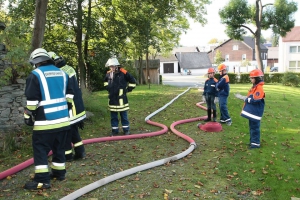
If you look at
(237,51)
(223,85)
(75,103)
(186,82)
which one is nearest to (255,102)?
(223,85)

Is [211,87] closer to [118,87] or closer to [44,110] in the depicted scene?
[118,87]

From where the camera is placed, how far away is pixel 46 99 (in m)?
4.36

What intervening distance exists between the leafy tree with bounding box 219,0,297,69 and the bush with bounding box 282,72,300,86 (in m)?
2.57

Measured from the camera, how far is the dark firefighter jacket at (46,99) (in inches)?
168

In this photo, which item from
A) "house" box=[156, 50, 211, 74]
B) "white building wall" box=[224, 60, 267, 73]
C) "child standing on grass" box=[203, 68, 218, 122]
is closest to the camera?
"child standing on grass" box=[203, 68, 218, 122]

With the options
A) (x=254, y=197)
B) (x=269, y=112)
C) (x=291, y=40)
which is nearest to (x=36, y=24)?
(x=254, y=197)

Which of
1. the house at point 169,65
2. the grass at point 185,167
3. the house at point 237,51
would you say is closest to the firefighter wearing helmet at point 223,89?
the grass at point 185,167

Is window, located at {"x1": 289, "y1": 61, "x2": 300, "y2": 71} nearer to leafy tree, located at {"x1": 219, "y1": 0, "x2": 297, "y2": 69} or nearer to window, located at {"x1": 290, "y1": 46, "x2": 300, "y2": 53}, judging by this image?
window, located at {"x1": 290, "y1": 46, "x2": 300, "y2": 53}

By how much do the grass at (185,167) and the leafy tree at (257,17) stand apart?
2129cm

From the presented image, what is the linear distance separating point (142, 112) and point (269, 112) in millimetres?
5058

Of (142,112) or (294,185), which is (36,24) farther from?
(294,185)

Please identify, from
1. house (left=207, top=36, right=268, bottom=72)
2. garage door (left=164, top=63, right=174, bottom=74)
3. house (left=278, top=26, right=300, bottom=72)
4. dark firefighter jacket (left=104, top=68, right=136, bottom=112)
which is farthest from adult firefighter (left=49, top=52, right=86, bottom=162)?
house (left=207, top=36, right=268, bottom=72)

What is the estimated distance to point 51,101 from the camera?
4.40 meters

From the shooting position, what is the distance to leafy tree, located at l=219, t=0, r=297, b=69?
27.8m
